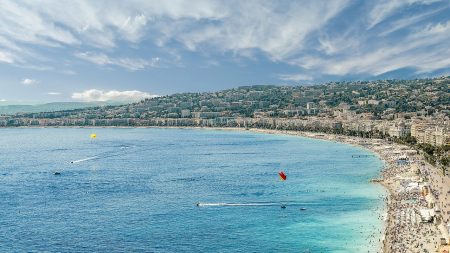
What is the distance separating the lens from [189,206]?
41188mm

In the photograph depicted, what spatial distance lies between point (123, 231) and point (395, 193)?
2433 cm

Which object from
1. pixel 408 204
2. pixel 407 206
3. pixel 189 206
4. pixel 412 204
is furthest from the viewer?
pixel 189 206

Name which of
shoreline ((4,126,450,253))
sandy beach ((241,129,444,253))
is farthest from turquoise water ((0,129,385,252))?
sandy beach ((241,129,444,253))

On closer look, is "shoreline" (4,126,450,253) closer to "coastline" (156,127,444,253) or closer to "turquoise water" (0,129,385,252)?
"coastline" (156,127,444,253)

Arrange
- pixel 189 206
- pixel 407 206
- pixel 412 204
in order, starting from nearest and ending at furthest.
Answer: pixel 407 206
pixel 412 204
pixel 189 206

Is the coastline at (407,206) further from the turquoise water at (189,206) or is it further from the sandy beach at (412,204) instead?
the turquoise water at (189,206)

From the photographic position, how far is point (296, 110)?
188875 millimetres

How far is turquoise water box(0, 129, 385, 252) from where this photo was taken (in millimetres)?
31641

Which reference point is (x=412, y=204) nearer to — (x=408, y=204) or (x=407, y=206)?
(x=408, y=204)

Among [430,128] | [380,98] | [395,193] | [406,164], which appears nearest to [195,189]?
[395,193]

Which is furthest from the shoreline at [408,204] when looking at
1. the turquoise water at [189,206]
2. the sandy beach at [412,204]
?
the turquoise water at [189,206]

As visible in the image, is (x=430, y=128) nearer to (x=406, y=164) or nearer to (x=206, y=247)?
(x=406, y=164)

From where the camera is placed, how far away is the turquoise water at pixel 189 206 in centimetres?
3164

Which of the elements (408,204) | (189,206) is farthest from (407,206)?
(189,206)
